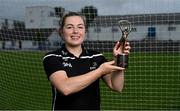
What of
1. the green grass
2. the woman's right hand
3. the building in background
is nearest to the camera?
the woman's right hand

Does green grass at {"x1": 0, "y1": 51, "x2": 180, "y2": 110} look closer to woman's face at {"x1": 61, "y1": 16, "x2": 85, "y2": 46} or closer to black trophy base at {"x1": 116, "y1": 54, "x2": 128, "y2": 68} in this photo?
woman's face at {"x1": 61, "y1": 16, "x2": 85, "y2": 46}

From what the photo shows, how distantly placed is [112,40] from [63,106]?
6.14m

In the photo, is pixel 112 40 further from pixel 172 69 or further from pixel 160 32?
pixel 172 69

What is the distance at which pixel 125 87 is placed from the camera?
857 centimetres

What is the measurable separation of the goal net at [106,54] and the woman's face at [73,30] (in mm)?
4530

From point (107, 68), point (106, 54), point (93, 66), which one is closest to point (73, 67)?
point (93, 66)

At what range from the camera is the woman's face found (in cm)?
268

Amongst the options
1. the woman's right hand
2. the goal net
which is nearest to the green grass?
the goal net

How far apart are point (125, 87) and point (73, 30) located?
19.6 ft

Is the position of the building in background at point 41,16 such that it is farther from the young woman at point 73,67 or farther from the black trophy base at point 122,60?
the black trophy base at point 122,60

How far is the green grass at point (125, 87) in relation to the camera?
7645 mm

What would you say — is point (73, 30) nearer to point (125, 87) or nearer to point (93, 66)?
point (93, 66)

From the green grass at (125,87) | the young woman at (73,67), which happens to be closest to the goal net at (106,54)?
the green grass at (125,87)

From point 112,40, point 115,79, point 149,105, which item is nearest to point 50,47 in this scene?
point 112,40
